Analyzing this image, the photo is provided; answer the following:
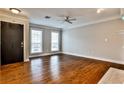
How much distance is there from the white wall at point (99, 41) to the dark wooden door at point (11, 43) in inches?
148

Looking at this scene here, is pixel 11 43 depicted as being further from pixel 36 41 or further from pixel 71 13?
pixel 71 13

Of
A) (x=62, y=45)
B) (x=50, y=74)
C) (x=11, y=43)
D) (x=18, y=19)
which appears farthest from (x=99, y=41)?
(x=11, y=43)

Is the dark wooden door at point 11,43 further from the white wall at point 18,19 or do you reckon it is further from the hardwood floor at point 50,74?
the hardwood floor at point 50,74

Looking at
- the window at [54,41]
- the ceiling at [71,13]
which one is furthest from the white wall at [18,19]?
the window at [54,41]

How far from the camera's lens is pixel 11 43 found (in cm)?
451

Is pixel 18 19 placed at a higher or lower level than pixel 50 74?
higher

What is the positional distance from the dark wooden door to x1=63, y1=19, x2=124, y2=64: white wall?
3.76 meters

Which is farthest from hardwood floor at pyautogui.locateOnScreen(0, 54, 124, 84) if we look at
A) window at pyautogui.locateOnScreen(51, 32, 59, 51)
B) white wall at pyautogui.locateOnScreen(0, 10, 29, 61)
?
window at pyautogui.locateOnScreen(51, 32, 59, 51)

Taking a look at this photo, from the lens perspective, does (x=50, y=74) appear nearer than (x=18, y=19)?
Yes

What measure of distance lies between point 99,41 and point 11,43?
178 inches

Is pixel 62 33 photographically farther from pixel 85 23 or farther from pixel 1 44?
pixel 1 44

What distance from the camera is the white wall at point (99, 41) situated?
5.07 m

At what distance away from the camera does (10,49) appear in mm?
4488
